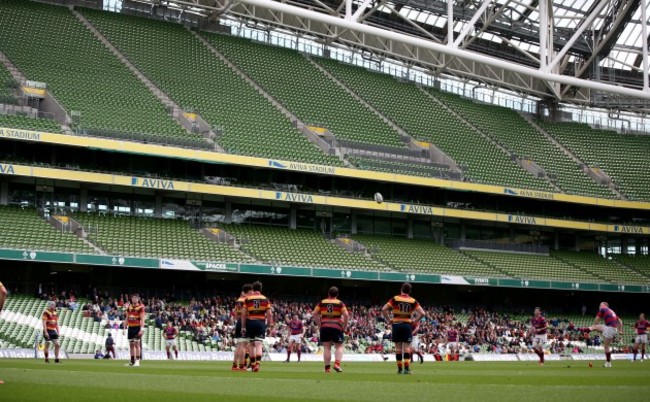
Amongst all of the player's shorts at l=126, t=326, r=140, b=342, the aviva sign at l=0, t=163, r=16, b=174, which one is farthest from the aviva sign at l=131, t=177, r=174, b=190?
the player's shorts at l=126, t=326, r=140, b=342

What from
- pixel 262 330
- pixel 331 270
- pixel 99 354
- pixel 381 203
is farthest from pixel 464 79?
pixel 262 330

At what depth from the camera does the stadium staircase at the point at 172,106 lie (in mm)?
57438

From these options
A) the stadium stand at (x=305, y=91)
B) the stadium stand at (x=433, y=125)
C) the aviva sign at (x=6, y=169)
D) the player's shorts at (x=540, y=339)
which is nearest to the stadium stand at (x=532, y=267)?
the stadium stand at (x=433, y=125)

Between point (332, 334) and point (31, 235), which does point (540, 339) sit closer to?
point (332, 334)

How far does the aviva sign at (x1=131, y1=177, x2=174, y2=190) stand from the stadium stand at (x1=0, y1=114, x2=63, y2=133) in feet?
14.9

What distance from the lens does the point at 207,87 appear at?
207 ft

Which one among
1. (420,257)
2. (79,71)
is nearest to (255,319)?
(420,257)

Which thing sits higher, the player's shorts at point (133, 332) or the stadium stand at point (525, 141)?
the stadium stand at point (525, 141)

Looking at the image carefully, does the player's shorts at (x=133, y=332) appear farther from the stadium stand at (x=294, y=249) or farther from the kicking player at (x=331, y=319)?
the stadium stand at (x=294, y=249)

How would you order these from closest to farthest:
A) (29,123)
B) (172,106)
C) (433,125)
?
(29,123)
(172,106)
(433,125)

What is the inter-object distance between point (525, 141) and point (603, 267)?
38.0 ft

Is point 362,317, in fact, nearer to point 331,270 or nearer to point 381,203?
point 331,270

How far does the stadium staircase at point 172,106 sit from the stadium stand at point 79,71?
1.43ft

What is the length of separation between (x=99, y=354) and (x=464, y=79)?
46.9 meters
